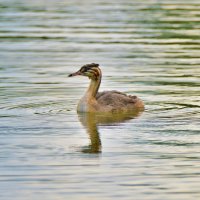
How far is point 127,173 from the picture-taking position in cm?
1473

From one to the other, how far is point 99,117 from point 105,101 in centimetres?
51

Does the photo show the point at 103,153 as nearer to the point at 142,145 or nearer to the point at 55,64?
the point at 142,145

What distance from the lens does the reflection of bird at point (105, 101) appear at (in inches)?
791

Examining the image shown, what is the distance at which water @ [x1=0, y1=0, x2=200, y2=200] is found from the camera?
1432 centimetres

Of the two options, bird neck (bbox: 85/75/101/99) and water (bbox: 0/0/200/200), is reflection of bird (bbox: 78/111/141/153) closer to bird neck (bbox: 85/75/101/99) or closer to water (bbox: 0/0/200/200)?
water (bbox: 0/0/200/200)

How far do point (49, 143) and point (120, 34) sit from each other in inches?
587

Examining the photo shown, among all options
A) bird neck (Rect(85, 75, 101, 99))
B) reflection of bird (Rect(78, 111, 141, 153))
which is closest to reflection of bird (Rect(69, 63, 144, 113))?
bird neck (Rect(85, 75, 101, 99))

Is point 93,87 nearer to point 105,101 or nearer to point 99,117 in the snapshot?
point 105,101

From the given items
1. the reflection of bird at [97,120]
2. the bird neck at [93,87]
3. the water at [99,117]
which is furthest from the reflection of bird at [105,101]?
the water at [99,117]

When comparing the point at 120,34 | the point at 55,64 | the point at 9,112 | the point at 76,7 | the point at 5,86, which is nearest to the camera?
the point at 9,112

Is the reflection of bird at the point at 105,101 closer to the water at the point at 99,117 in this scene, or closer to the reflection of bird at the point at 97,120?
the reflection of bird at the point at 97,120

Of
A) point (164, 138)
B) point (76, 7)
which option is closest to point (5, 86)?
point (164, 138)

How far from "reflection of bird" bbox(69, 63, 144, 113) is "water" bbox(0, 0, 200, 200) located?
0.25 metres

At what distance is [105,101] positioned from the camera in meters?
20.5
